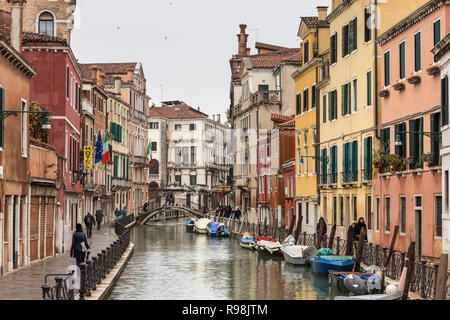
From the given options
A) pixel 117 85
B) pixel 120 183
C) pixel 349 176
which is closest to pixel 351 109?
pixel 349 176

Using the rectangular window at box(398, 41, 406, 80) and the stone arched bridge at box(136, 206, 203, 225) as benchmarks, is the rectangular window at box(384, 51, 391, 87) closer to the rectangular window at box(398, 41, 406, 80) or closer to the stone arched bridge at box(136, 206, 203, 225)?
the rectangular window at box(398, 41, 406, 80)

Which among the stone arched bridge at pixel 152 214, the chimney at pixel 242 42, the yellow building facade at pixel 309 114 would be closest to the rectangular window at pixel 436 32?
the yellow building facade at pixel 309 114

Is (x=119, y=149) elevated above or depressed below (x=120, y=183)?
above

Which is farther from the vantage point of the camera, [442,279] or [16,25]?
[16,25]

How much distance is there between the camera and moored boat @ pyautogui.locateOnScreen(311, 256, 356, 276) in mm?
28281

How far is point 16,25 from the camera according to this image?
28.2m

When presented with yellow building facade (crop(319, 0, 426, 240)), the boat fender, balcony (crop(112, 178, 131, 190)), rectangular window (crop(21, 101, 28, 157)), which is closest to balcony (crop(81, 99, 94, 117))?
balcony (crop(112, 178, 131, 190))

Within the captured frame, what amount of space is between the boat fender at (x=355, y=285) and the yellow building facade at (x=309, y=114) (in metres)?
18.7

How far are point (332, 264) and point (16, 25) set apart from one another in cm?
1238

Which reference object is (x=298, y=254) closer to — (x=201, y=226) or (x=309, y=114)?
(x=309, y=114)

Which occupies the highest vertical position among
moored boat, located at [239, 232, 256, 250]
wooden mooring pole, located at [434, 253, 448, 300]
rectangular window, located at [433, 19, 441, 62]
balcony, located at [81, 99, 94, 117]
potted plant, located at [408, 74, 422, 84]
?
balcony, located at [81, 99, 94, 117]

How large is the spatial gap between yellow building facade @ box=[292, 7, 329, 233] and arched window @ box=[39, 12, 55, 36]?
1234 centimetres

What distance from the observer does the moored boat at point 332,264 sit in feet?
92.8
